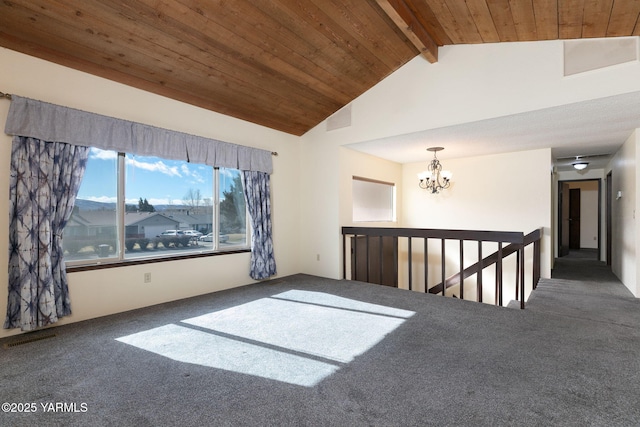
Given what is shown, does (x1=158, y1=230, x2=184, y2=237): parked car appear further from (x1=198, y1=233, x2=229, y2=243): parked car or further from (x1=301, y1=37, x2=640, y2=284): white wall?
(x1=301, y1=37, x2=640, y2=284): white wall

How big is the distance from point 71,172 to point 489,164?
6281mm

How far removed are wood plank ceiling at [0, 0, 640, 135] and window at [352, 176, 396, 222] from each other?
2109mm

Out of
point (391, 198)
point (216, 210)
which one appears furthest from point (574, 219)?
point (216, 210)

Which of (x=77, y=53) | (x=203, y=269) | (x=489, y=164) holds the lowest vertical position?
(x=203, y=269)

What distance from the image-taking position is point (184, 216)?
429cm

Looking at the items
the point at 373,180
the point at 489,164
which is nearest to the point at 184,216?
the point at 373,180

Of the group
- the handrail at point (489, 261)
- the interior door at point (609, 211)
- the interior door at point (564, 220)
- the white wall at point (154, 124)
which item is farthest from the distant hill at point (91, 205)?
the interior door at point (564, 220)

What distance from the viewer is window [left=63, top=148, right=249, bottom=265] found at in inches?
133

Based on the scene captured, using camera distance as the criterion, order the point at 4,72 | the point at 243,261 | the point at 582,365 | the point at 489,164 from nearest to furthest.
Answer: the point at 582,365 < the point at 4,72 < the point at 243,261 < the point at 489,164

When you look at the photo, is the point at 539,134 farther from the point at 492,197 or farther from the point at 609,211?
the point at 609,211

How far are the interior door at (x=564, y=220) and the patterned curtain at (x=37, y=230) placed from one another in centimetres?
999

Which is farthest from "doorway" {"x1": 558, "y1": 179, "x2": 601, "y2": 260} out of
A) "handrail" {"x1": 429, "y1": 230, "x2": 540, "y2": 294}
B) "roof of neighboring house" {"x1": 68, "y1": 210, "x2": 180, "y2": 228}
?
"roof of neighboring house" {"x1": 68, "y1": 210, "x2": 180, "y2": 228}

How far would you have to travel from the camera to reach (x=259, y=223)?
16.0 ft

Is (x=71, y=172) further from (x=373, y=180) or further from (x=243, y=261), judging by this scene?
(x=373, y=180)
